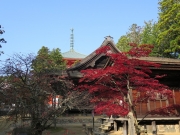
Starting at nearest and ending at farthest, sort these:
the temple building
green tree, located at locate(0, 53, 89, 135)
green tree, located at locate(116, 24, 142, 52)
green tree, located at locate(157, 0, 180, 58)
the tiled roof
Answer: green tree, located at locate(0, 53, 89, 135) → the temple building → green tree, located at locate(157, 0, 180, 58) → green tree, located at locate(116, 24, 142, 52) → the tiled roof

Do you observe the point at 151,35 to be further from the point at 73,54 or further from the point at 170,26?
the point at 73,54

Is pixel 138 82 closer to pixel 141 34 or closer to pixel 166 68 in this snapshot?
pixel 166 68

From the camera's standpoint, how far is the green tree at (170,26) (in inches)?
1003

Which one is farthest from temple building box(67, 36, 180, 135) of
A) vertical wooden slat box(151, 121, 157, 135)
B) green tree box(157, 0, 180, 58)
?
green tree box(157, 0, 180, 58)

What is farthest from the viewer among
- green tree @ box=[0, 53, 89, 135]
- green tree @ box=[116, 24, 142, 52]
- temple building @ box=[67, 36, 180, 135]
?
green tree @ box=[116, 24, 142, 52]

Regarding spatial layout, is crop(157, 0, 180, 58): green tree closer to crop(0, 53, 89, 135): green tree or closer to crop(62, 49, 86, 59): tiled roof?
crop(0, 53, 89, 135): green tree

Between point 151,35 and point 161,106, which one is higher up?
point 151,35

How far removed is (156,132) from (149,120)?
2.72 ft

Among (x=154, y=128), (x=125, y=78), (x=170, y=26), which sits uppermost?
(x=170, y=26)

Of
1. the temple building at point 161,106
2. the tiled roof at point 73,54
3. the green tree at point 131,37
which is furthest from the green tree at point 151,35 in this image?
the tiled roof at point 73,54

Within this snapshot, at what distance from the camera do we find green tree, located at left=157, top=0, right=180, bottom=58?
25.5 meters

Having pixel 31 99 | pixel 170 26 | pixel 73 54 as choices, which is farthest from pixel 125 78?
pixel 73 54

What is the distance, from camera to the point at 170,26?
2638cm

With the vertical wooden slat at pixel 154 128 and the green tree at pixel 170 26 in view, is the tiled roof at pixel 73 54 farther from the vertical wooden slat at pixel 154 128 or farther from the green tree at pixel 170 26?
the vertical wooden slat at pixel 154 128
